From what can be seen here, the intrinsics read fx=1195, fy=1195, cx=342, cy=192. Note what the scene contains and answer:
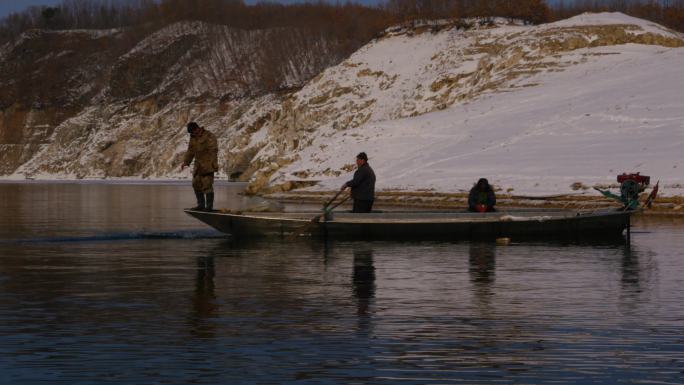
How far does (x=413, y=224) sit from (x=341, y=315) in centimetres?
1539

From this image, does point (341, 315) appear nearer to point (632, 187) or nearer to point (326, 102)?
point (632, 187)

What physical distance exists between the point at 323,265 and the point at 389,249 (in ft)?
15.0

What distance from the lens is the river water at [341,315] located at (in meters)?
12.2

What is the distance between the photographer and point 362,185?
105 feet

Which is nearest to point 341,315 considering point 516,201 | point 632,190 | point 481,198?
point 481,198

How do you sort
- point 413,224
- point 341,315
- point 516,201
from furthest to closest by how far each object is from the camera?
point 516,201 → point 413,224 → point 341,315

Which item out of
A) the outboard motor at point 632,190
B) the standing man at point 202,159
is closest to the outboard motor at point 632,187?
the outboard motor at point 632,190

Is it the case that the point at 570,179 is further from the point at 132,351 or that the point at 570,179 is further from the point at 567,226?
the point at 132,351

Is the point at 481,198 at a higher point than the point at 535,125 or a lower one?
lower

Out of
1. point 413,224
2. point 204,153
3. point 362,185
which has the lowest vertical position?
point 413,224

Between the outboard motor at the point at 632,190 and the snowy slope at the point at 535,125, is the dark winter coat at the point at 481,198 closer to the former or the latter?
the outboard motor at the point at 632,190

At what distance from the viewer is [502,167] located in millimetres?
62875

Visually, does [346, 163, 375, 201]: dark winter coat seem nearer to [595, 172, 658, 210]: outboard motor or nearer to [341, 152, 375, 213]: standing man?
[341, 152, 375, 213]: standing man

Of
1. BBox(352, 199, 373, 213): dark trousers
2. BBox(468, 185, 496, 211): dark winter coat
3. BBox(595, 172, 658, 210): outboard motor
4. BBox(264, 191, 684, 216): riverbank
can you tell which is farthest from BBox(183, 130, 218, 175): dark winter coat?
BBox(264, 191, 684, 216): riverbank
